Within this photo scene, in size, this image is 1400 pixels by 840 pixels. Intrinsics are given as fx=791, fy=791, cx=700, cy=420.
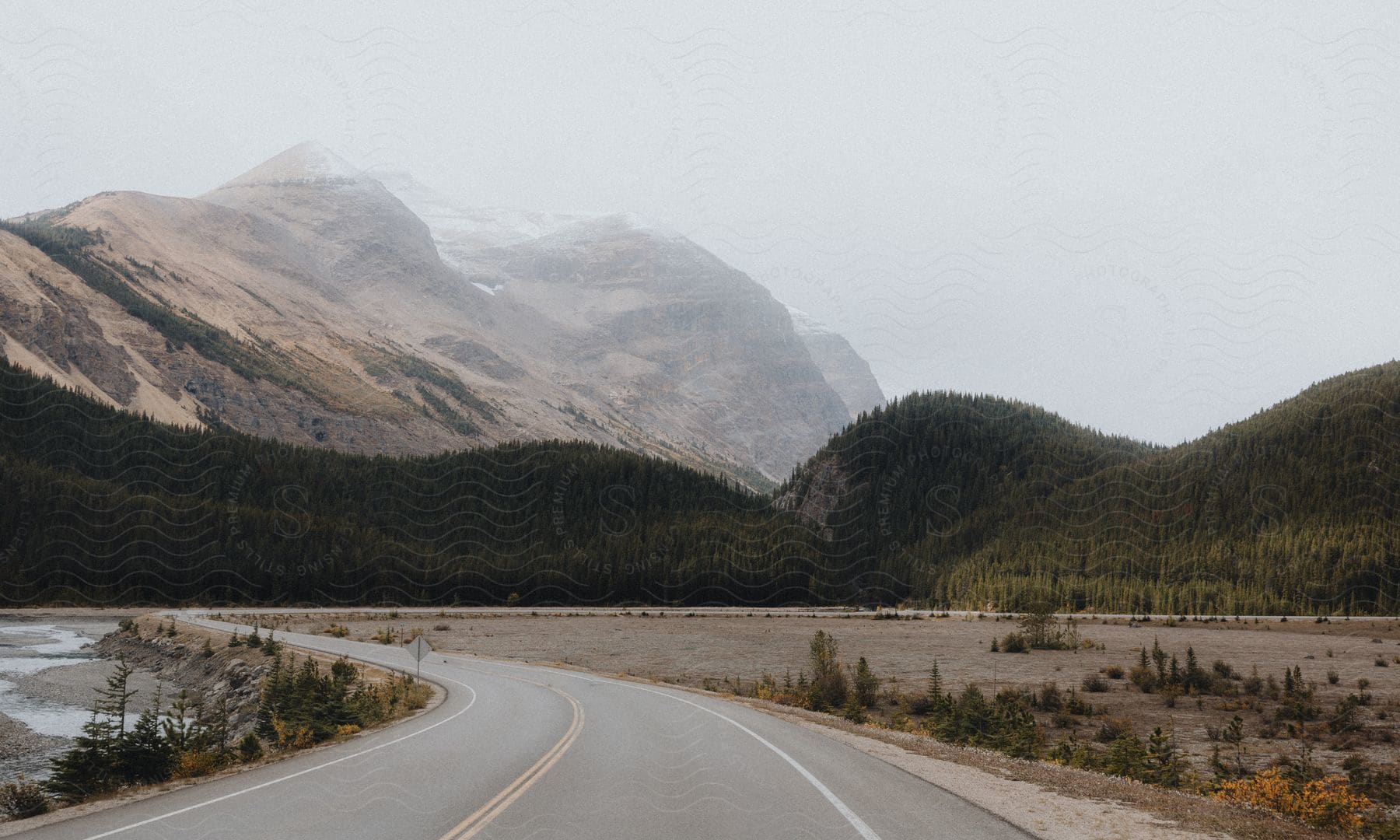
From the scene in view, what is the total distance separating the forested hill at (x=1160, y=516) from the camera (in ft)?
341

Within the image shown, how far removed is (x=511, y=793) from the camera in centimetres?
1141

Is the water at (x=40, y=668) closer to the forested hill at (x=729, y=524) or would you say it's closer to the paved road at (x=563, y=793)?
the paved road at (x=563, y=793)

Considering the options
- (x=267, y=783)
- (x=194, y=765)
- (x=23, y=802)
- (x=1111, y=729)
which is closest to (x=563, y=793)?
(x=267, y=783)

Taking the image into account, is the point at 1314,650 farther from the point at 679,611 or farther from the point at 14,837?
the point at 679,611

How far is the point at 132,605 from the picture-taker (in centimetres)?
11394

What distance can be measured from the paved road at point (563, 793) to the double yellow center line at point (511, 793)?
0.12ft

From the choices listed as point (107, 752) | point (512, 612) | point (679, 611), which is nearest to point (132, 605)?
point (512, 612)

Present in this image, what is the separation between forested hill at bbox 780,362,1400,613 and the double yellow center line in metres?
107

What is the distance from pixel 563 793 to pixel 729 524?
164 metres

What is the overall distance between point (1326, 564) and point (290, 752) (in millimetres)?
121797

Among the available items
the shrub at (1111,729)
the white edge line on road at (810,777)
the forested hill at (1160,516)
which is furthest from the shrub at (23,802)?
the forested hill at (1160,516)

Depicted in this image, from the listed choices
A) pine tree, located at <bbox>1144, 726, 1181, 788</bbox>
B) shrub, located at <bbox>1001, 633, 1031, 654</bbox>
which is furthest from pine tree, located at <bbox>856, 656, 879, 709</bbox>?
shrub, located at <bbox>1001, 633, 1031, 654</bbox>

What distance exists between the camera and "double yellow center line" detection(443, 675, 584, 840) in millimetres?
9320

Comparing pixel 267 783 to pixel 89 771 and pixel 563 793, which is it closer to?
pixel 89 771
